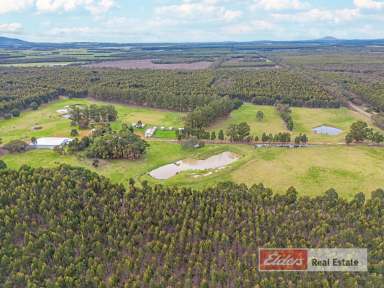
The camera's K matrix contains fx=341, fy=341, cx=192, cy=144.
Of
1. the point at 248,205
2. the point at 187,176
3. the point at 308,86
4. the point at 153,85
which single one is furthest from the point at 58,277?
the point at 308,86

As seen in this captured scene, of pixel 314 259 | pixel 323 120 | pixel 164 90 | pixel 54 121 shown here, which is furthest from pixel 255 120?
pixel 314 259

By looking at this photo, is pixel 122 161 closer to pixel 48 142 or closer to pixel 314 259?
pixel 48 142

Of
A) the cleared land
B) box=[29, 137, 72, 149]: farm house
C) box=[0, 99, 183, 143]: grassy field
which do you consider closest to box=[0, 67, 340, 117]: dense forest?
box=[0, 99, 183, 143]: grassy field

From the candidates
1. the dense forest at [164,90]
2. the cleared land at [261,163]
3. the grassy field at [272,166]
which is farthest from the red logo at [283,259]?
the dense forest at [164,90]

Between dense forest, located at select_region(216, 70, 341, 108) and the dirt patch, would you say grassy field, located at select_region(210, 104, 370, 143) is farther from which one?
the dirt patch

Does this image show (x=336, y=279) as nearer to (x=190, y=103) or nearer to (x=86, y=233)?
(x=86, y=233)

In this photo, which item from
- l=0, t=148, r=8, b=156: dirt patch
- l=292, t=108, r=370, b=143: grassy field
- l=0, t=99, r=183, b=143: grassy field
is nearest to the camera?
l=0, t=148, r=8, b=156: dirt patch

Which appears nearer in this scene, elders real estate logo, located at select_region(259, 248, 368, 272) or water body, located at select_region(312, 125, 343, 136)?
elders real estate logo, located at select_region(259, 248, 368, 272)
